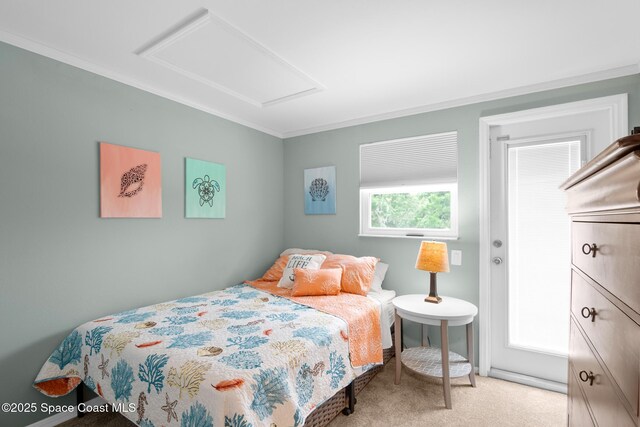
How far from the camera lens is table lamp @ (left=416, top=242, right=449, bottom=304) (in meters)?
2.49

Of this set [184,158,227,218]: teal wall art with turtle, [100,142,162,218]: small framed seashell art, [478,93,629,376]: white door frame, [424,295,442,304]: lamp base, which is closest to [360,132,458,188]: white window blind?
[478,93,629,376]: white door frame

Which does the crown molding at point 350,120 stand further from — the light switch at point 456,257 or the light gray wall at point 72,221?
the light switch at point 456,257

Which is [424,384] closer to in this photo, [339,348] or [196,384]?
[339,348]

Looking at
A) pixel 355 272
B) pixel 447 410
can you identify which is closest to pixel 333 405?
pixel 447 410

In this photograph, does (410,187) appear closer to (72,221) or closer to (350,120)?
(350,120)

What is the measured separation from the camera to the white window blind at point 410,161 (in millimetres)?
2848

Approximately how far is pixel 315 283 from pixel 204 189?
1.38 meters

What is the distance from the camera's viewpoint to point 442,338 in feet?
7.27

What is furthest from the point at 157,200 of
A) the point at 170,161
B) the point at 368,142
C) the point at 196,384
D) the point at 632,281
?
the point at 632,281

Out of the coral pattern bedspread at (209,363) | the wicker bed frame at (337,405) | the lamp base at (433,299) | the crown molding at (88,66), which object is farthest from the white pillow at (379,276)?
the crown molding at (88,66)

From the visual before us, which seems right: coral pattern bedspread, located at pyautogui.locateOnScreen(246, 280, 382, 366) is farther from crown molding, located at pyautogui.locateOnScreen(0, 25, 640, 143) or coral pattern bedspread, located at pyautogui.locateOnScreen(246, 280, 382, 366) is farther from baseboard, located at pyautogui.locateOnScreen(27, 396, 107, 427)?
crown molding, located at pyautogui.locateOnScreen(0, 25, 640, 143)

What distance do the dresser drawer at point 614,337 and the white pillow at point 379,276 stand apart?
1.77 meters

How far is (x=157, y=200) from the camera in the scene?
2568 millimetres

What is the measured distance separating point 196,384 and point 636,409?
149 cm
